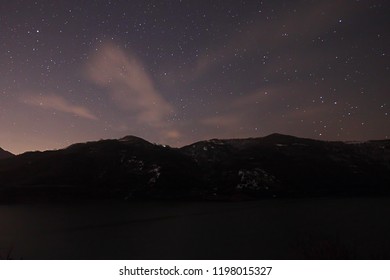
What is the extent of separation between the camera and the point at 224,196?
15525cm

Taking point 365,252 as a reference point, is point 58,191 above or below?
above

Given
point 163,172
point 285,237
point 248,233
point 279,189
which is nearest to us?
point 285,237

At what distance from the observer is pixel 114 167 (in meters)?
194

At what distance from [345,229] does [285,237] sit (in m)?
14.5

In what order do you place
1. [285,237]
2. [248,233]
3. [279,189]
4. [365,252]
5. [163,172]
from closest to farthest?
[365,252] < [285,237] < [248,233] < [279,189] < [163,172]

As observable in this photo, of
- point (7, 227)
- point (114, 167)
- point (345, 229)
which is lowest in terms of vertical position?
point (345, 229)

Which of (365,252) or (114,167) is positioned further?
(114,167)

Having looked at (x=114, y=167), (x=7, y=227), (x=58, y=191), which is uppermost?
(x=114, y=167)

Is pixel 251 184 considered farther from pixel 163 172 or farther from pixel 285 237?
pixel 285 237

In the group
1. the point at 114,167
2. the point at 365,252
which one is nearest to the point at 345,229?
the point at 365,252
